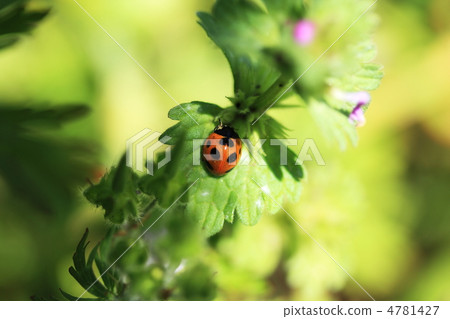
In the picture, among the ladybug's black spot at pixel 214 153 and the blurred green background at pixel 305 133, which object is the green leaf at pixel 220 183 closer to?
the ladybug's black spot at pixel 214 153

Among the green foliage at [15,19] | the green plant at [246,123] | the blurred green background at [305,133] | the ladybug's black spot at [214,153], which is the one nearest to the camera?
the green plant at [246,123]

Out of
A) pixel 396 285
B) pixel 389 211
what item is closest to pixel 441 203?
pixel 389 211

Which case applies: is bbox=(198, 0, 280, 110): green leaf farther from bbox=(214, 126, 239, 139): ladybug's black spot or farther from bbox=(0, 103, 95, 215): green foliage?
bbox=(0, 103, 95, 215): green foliage

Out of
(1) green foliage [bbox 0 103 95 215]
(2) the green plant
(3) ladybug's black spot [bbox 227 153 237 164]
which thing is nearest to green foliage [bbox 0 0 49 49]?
(1) green foliage [bbox 0 103 95 215]

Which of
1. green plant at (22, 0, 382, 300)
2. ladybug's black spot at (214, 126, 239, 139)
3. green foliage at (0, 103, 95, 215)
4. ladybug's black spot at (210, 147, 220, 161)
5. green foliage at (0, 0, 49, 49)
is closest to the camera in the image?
green plant at (22, 0, 382, 300)

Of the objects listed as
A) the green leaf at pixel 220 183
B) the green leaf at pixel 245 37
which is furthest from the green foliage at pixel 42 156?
the green leaf at pixel 245 37

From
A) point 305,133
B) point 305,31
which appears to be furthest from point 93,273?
point 305,133

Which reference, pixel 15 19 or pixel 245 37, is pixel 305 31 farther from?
pixel 15 19
